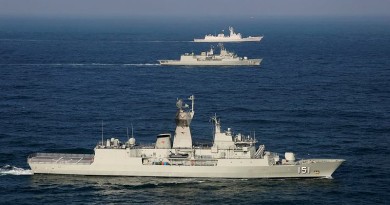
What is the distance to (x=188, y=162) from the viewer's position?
226 feet

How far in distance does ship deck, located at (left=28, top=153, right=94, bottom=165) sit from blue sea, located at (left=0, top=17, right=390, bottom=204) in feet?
4.94

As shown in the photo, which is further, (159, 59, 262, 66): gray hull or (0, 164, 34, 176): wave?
(159, 59, 262, 66): gray hull

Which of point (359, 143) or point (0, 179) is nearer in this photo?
point (0, 179)

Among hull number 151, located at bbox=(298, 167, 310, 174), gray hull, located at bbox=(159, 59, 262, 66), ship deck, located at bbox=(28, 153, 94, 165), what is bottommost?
hull number 151, located at bbox=(298, 167, 310, 174)

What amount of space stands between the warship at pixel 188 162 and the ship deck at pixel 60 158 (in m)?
0.11

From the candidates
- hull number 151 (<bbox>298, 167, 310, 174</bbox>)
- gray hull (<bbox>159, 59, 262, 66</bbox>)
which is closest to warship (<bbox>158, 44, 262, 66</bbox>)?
gray hull (<bbox>159, 59, 262, 66</bbox>)

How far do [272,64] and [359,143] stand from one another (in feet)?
313

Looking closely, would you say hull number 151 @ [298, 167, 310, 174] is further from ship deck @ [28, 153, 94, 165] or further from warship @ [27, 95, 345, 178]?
ship deck @ [28, 153, 94, 165]

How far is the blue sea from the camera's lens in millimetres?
65125

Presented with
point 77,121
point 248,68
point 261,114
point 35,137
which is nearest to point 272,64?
point 248,68

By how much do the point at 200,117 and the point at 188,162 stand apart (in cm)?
3206

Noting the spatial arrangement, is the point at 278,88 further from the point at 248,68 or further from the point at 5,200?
the point at 5,200

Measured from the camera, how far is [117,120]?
9875 centimetres

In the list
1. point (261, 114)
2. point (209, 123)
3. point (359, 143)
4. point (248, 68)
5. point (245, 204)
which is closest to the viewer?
point (245, 204)
